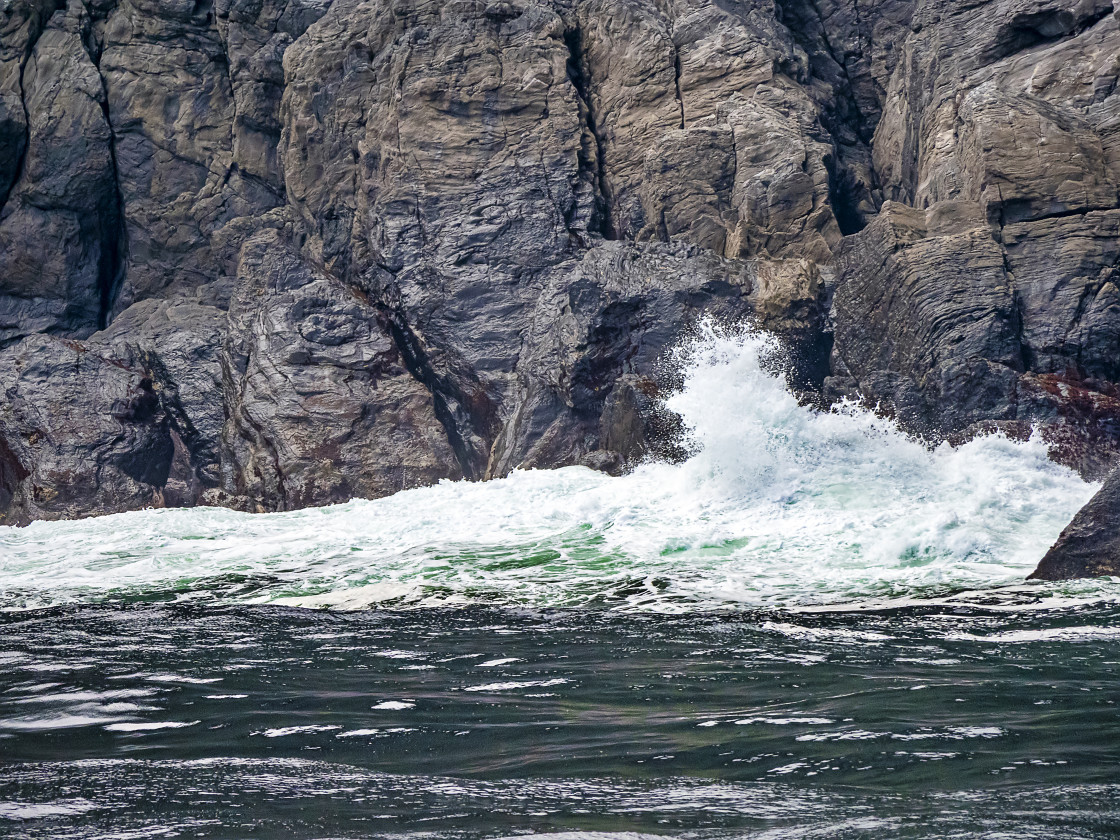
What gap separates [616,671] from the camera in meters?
7.91

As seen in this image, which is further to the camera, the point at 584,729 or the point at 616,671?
the point at 616,671

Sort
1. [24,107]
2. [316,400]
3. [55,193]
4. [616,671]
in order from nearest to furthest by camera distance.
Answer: [616,671]
[316,400]
[55,193]
[24,107]

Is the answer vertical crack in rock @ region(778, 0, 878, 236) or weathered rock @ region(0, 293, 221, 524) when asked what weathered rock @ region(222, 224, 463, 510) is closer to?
weathered rock @ region(0, 293, 221, 524)

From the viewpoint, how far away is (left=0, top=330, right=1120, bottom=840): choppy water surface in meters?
4.67

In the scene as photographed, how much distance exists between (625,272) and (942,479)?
10.8 m

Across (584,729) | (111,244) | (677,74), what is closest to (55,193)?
(111,244)

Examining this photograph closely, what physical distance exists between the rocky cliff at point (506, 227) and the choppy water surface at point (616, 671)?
5.33 meters

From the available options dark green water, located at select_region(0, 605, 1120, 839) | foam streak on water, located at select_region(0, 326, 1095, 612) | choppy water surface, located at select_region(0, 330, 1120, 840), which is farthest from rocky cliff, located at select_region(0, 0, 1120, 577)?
dark green water, located at select_region(0, 605, 1120, 839)

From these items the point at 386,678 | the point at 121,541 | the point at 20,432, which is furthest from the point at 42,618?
the point at 20,432

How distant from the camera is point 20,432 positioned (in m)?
30.1

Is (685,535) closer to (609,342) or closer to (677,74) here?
(609,342)

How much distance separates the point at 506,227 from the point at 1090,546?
781 inches

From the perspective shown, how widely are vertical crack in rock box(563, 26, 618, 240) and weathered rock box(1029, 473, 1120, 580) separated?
18802 mm

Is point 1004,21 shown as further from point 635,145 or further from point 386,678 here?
point 386,678
